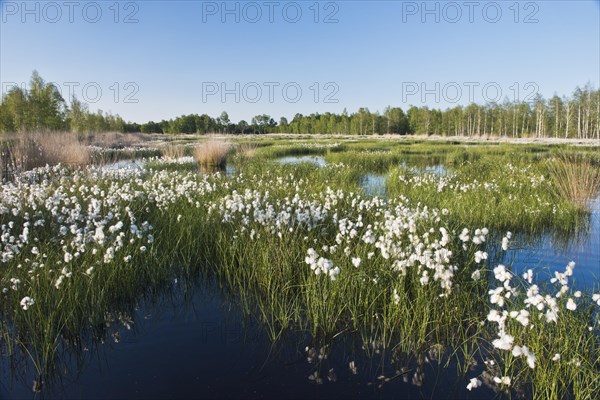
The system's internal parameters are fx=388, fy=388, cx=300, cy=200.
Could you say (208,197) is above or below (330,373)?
above

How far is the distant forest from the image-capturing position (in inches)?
1753

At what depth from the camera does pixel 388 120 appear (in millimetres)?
99562

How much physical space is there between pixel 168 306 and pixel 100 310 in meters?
0.92

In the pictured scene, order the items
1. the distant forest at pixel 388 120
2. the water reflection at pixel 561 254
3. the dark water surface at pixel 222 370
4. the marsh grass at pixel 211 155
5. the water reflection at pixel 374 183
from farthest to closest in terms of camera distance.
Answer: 1. the distant forest at pixel 388 120
2. the marsh grass at pixel 211 155
3. the water reflection at pixel 374 183
4. the water reflection at pixel 561 254
5. the dark water surface at pixel 222 370

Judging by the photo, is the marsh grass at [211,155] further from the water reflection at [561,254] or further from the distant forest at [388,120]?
the distant forest at [388,120]

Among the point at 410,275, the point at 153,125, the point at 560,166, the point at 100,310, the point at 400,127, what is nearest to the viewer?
the point at 100,310

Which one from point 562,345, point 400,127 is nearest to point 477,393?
point 562,345

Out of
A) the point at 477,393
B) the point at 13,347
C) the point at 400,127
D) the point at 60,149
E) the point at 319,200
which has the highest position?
the point at 400,127

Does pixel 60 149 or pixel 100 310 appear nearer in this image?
pixel 100 310

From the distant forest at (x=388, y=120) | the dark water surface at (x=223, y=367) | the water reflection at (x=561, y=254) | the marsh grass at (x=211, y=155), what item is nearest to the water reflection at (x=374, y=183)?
the water reflection at (x=561, y=254)

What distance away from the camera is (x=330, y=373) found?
4.01m

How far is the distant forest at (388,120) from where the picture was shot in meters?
44.5

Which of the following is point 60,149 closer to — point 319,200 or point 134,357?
point 319,200

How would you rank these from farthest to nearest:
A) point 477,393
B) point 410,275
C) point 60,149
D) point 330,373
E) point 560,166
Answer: point 60,149
point 560,166
point 410,275
point 330,373
point 477,393
